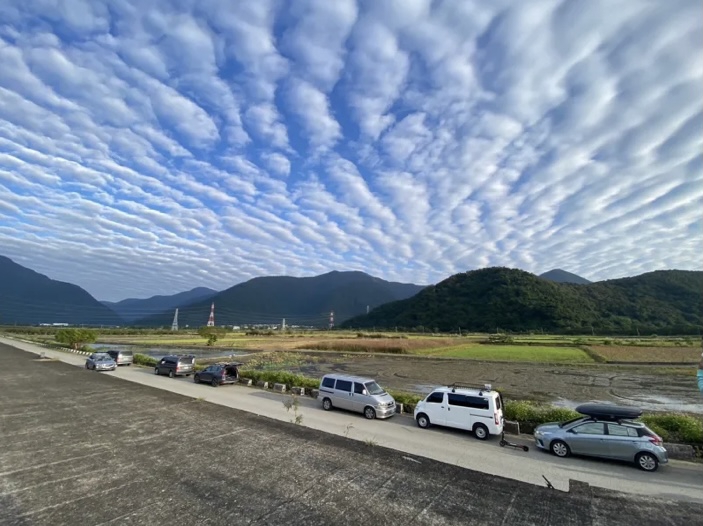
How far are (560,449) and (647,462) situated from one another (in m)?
2.31

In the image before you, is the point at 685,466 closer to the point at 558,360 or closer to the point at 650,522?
the point at 650,522

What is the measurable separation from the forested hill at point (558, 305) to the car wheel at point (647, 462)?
104 metres

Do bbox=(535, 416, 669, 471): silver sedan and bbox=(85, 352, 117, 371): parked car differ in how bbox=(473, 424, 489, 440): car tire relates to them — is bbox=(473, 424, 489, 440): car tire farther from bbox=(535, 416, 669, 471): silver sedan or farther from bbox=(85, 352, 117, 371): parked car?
bbox=(85, 352, 117, 371): parked car

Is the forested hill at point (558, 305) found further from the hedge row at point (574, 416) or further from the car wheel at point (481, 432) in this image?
the car wheel at point (481, 432)

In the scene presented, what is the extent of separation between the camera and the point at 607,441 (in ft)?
38.8

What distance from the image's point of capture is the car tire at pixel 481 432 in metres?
14.4

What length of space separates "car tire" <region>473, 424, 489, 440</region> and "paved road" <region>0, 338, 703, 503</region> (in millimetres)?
273

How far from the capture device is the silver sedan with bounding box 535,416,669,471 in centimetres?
1129

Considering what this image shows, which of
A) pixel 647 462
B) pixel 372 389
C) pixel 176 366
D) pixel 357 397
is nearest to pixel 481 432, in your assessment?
pixel 647 462

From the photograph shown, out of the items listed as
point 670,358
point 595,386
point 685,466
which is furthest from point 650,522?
point 670,358

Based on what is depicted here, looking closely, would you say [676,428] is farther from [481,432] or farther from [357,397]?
[357,397]

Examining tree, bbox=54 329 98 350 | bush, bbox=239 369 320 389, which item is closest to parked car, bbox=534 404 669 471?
bush, bbox=239 369 320 389

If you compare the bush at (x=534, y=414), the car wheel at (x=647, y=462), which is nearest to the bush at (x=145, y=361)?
the bush at (x=534, y=414)

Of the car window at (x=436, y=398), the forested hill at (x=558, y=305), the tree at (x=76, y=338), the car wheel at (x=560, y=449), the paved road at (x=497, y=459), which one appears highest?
the forested hill at (x=558, y=305)
